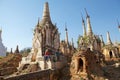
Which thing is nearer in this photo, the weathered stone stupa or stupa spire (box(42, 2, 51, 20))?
the weathered stone stupa

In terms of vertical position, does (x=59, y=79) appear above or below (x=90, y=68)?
below

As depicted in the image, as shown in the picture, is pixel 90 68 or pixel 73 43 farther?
pixel 73 43

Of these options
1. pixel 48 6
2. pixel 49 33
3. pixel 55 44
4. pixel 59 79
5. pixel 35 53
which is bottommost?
pixel 59 79

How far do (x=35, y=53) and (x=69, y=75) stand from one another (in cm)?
689

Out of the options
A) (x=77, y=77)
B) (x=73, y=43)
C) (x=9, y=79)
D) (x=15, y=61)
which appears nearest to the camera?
(x=9, y=79)

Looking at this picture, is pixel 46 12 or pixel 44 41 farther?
pixel 46 12

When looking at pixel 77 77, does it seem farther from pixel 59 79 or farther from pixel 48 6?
pixel 48 6

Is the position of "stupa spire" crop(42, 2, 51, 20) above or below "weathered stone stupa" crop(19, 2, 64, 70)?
above

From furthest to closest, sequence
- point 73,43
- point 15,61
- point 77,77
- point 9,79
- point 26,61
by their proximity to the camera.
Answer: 1. point 73,43
2. point 15,61
3. point 26,61
4. point 77,77
5. point 9,79

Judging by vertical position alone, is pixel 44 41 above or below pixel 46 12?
below

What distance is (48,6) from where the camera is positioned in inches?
945

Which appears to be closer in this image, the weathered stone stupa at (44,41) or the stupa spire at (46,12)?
the weathered stone stupa at (44,41)

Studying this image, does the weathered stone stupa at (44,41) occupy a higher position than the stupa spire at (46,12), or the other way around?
the stupa spire at (46,12)

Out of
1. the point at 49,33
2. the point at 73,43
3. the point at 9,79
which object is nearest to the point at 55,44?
the point at 49,33
